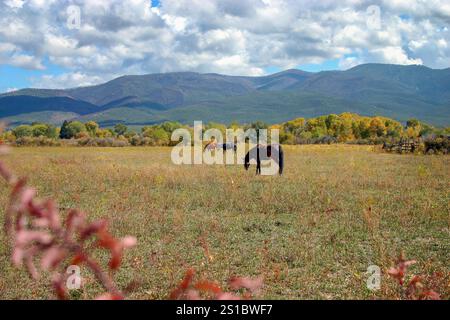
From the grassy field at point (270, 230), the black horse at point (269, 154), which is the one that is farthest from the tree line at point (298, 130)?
the grassy field at point (270, 230)

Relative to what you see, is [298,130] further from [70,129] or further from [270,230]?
[270,230]

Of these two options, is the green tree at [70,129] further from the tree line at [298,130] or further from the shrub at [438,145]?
the shrub at [438,145]

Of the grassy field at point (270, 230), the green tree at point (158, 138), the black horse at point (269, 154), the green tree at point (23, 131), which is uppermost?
the green tree at point (23, 131)

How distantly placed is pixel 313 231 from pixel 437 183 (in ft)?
28.5

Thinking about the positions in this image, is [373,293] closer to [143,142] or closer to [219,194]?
[219,194]

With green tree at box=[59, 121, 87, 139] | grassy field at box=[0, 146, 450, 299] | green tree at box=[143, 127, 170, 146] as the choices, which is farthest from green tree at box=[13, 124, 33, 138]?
grassy field at box=[0, 146, 450, 299]

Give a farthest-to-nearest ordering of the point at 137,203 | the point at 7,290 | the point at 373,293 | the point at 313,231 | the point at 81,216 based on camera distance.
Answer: the point at 137,203 → the point at 313,231 → the point at 7,290 → the point at 373,293 → the point at 81,216

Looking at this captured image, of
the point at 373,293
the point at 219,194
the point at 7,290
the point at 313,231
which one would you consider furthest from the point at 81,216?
the point at 219,194

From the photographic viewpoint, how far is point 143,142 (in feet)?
204

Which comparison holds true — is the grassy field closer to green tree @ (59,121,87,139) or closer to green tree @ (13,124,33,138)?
green tree @ (13,124,33,138)

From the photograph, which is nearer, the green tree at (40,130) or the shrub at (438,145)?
the shrub at (438,145)

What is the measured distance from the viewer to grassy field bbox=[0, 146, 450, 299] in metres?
6.12

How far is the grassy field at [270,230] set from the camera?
612 centimetres
